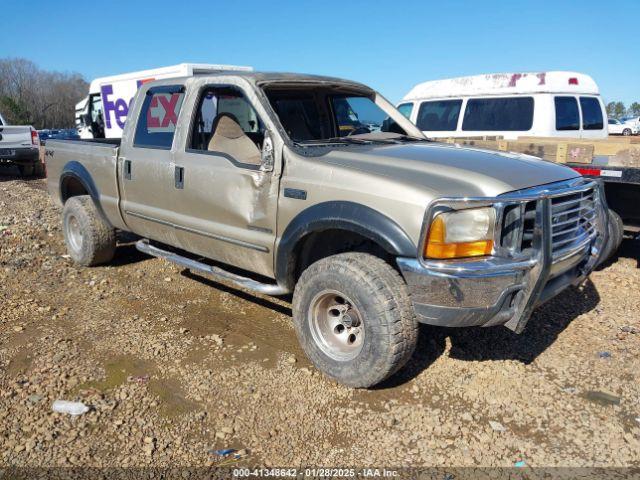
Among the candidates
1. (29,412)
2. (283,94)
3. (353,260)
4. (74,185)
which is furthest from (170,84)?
(29,412)

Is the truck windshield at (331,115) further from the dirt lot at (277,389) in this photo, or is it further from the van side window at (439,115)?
the van side window at (439,115)

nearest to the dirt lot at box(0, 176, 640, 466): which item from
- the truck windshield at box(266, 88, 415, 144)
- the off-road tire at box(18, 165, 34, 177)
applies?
the truck windshield at box(266, 88, 415, 144)

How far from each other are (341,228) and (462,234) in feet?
2.26

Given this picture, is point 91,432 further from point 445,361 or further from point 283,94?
point 283,94

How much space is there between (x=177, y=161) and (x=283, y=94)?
3.23ft

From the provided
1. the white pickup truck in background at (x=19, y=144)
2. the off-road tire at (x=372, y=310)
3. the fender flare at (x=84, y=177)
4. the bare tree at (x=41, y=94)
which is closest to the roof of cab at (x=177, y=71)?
the white pickup truck in background at (x=19, y=144)

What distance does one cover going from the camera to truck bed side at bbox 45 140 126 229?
191 inches

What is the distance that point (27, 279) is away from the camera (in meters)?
5.12

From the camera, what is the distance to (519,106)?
803 cm

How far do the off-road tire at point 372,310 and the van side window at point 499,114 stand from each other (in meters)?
6.00

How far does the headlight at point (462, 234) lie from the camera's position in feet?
8.87

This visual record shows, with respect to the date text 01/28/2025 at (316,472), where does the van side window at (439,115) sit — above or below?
above

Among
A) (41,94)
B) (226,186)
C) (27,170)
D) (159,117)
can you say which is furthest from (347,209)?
(41,94)

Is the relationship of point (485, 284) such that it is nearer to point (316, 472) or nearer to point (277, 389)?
point (316, 472)
